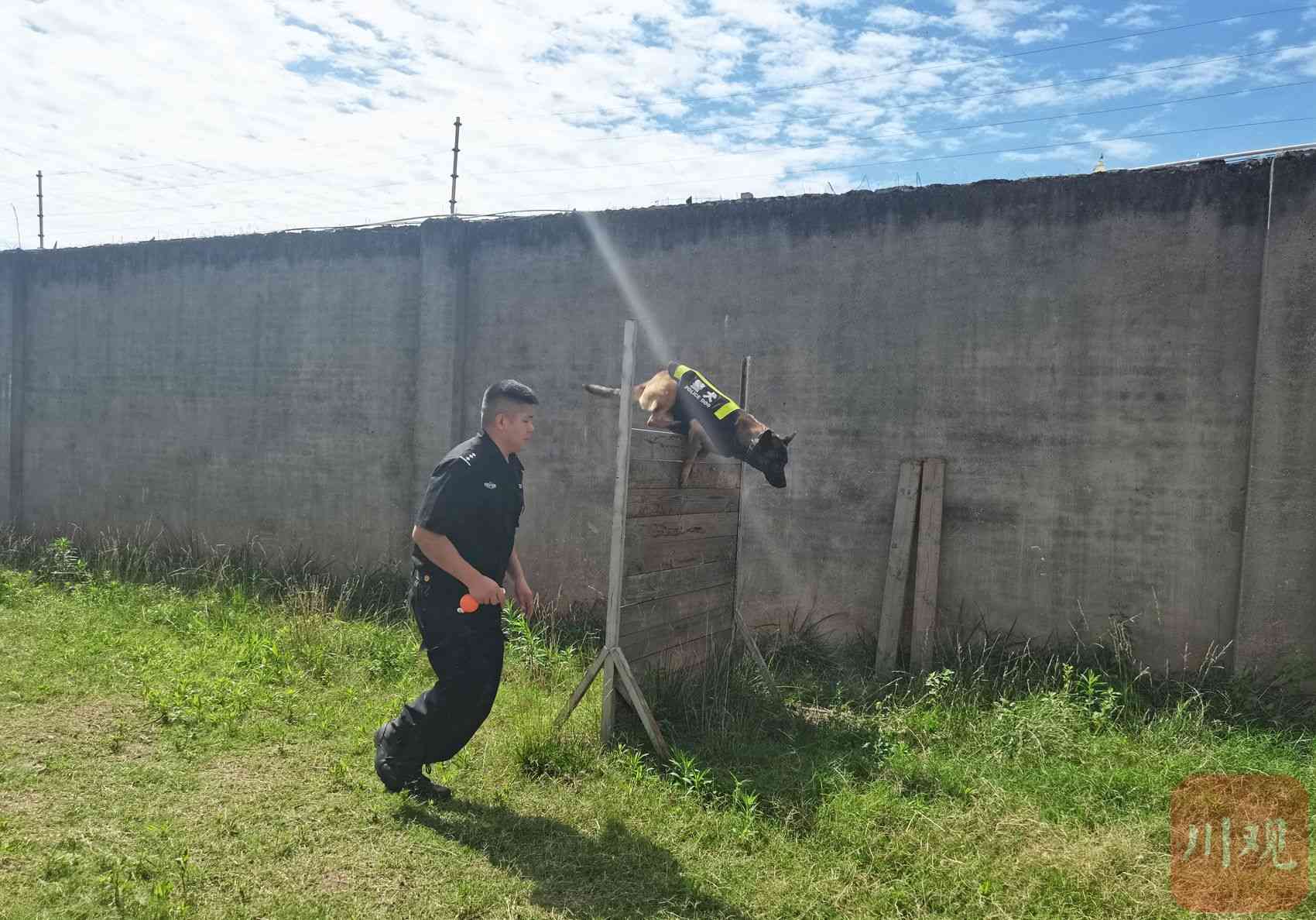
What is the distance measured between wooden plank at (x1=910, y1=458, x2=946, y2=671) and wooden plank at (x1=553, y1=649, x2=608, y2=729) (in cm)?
257

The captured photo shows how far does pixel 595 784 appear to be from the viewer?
402 cm

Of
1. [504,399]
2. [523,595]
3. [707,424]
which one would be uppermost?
[504,399]

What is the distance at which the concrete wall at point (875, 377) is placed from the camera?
5.45 metres

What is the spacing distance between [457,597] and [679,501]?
1558 mm

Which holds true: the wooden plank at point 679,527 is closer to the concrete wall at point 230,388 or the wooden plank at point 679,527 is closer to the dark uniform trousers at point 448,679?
the dark uniform trousers at point 448,679

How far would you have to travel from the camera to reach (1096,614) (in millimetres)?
5695

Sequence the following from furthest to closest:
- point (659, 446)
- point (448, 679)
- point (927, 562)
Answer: point (927, 562) → point (659, 446) → point (448, 679)

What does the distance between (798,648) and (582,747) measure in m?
2.37

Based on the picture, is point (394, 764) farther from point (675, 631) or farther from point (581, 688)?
point (675, 631)

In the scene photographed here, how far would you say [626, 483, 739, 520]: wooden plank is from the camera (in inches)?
177

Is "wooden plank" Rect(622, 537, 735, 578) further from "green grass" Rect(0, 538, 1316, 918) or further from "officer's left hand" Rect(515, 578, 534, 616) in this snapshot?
"green grass" Rect(0, 538, 1316, 918)

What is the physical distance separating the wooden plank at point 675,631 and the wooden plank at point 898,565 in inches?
47.4

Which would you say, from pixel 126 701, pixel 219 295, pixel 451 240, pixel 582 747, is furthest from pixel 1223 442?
pixel 219 295

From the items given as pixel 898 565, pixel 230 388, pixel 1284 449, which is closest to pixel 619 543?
pixel 898 565
